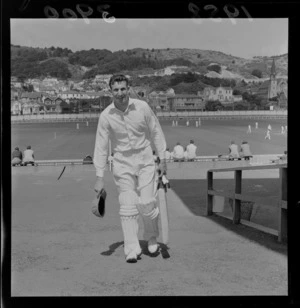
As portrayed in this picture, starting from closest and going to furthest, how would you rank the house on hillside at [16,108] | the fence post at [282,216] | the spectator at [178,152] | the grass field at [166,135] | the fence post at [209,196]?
the house on hillside at [16,108] < the grass field at [166,135] < the fence post at [282,216] < the spectator at [178,152] < the fence post at [209,196]

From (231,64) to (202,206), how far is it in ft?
9.15

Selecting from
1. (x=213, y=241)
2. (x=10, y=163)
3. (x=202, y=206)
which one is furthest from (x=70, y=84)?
(x=202, y=206)

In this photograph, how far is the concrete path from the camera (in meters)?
5.73

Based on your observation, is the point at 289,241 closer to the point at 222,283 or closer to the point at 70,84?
the point at 222,283

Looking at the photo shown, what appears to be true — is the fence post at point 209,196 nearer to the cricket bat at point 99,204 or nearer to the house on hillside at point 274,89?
the cricket bat at point 99,204

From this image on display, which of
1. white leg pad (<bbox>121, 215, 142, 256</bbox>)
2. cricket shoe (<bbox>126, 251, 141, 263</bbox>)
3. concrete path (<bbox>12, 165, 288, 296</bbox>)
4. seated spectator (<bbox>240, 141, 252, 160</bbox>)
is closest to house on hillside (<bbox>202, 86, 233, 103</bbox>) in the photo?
seated spectator (<bbox>240, 141, 252, 160</bbox>)

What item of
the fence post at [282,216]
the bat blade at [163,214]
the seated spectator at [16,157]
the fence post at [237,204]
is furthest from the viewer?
the fence post at [237,204]

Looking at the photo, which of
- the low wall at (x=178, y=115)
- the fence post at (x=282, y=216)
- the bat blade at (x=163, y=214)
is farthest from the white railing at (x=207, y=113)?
the fence post at (x=282, y=216)

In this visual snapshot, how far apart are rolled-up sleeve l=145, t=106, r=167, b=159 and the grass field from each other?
64 mm

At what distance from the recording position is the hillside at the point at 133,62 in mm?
5984

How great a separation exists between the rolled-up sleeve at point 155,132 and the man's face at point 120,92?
0.69ft

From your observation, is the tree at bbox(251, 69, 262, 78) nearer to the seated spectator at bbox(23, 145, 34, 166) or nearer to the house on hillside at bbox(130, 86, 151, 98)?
the house on hillside at bbox(130, 86, 151, 98)
